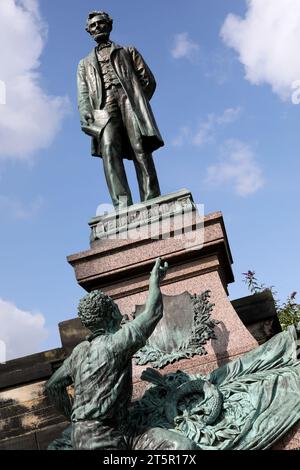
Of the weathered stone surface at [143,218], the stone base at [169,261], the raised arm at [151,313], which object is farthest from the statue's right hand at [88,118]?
the raised arm at [151,313]

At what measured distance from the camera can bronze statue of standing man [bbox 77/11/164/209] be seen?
262 inches

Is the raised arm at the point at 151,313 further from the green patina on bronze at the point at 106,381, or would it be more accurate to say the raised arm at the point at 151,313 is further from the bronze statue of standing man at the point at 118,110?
the bronze statue of standing man at the point at 118,110

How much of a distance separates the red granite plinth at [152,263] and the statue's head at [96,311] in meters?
1.20

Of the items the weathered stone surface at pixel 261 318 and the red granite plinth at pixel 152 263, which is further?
the weathered stone surface at pixel 261 318

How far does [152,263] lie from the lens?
5742 millimetres

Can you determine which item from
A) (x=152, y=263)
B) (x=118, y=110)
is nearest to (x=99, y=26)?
(x=118, y=110)

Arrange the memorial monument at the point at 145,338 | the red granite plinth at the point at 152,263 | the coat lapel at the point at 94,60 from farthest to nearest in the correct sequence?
the coat lapel at the point at 94,60 < the red granite plinth at the point at 152,263 < the memorial monument at the point at 145,338

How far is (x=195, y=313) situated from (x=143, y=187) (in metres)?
1.65

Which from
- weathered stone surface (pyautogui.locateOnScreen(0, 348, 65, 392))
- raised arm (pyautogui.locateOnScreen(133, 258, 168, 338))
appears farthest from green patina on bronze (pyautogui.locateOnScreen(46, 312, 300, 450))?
weathered stone surface (pyautogui.locateOnScreen(0, 348, 65, 392))

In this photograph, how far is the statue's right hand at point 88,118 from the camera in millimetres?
A: 6836

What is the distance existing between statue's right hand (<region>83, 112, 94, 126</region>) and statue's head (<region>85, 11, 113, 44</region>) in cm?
92

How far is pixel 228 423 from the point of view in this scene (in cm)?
443

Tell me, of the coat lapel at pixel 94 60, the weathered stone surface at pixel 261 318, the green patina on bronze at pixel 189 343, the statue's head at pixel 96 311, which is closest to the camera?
the statue's head at pixel 96 311
